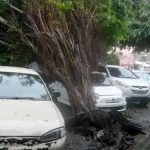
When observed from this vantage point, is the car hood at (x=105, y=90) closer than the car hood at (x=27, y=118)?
No

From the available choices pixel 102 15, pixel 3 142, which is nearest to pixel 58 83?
pixel 102 15

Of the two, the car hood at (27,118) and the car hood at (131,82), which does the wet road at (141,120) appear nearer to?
the car hood at (131,82)

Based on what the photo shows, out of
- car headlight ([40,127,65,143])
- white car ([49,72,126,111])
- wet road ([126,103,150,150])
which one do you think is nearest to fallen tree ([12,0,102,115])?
white car ([49,72,126,111])

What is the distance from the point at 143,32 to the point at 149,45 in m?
2.31

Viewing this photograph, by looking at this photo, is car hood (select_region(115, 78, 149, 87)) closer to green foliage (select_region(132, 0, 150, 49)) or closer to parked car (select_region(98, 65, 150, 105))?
parked car (select_region(98, 65, 150, 105))

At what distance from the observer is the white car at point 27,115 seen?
605 cm

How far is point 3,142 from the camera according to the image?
19.5 feet

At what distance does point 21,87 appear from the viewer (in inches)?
312

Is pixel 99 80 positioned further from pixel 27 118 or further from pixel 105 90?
pixel 27 118

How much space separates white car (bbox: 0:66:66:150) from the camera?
6.05m

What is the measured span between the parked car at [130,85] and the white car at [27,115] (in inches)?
317

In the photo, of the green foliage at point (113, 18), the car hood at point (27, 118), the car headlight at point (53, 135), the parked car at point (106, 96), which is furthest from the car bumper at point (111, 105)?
the car headlight at point (53, 135)

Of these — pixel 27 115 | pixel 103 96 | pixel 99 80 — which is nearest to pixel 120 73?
pixel 99 80

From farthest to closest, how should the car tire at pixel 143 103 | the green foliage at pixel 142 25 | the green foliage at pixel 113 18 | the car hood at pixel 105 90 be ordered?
the green foliage at pixel 142 25, the car tire at pixel 143 103, the green foliage at pixel 113 18, the car hood at pixel 105 90
